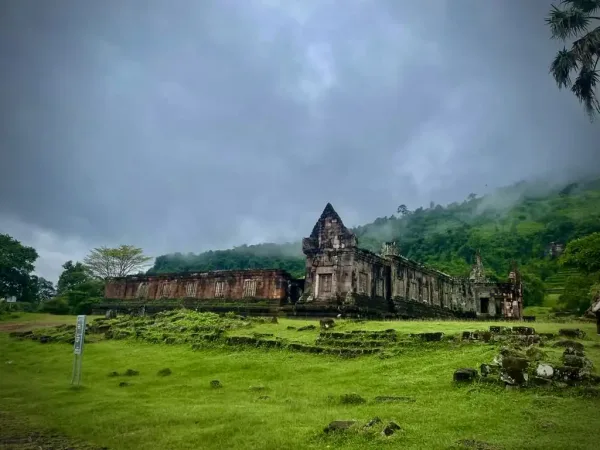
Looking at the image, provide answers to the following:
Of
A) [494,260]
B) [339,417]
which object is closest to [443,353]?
[339,417]

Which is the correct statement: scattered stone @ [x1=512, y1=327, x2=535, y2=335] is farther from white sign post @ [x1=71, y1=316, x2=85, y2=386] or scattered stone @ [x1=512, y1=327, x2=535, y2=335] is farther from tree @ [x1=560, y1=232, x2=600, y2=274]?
tree @ [x1=560, y1=232, x2=600, y2=274]

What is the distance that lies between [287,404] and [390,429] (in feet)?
12.0

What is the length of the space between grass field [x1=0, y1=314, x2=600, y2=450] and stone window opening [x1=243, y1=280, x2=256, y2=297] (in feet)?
57.8

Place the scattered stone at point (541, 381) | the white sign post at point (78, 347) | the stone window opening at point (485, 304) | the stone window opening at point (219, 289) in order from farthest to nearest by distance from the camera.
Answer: the stone window opening at point (485, 304) < the stone window opening at point (219, 289) < the white sign post at point (78, 347) < the scattered stone at point (541, 381)

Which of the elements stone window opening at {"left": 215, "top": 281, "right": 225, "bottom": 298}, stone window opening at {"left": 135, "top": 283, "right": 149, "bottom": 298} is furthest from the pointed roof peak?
stone window opening at {"left": 135, "top": 283, "right": 149, "bottom": 298}

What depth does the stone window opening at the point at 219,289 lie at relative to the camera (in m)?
39.4

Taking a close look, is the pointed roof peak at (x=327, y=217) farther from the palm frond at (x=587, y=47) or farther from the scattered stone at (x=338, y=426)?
the scattered stone at (x=338, y=426)

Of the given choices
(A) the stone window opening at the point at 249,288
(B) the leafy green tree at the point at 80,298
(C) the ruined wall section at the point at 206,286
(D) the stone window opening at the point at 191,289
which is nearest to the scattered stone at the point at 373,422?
(C) the ruined wall section at the point at 206,286

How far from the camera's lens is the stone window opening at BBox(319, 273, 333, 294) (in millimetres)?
32562

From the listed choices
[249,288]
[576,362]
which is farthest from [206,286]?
[576,362]

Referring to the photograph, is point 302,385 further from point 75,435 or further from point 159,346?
point 159,346

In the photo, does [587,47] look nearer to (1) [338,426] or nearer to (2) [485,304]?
(1) [338,426]

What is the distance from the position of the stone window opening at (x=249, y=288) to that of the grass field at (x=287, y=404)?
57.8 ft

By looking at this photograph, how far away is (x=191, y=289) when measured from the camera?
41625mm
